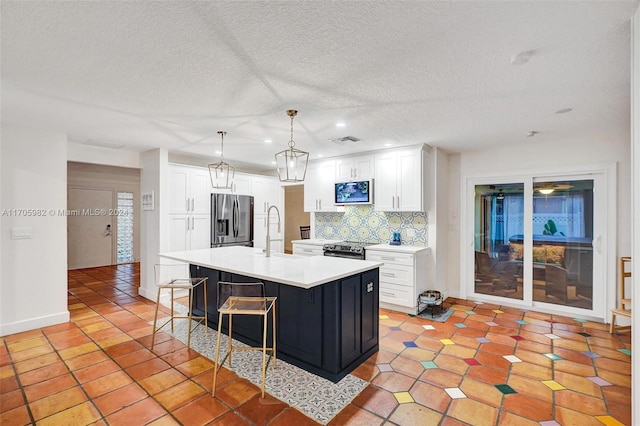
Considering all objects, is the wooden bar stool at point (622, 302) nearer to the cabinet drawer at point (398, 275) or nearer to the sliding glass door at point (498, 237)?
the sliding glass door at point (498, 237)

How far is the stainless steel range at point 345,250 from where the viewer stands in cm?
Result: 459

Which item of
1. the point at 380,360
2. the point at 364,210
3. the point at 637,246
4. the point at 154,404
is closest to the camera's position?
the point at 637,246

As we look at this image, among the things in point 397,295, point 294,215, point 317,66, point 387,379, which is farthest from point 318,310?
point 294,215

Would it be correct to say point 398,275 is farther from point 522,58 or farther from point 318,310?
point 522,58

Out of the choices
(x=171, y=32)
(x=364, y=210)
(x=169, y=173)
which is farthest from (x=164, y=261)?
(x=171, y=32)

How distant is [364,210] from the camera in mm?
5375

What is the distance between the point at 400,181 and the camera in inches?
181

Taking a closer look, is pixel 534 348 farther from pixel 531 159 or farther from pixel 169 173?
pixel 169 173

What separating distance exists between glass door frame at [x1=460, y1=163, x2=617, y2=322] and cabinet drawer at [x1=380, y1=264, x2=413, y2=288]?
4.41 ft

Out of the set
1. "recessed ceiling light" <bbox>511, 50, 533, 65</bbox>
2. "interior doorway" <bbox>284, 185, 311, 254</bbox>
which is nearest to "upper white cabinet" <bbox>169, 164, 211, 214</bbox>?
"recessed ceiling light" <bbox>511, 50, 533, 65</bbox>

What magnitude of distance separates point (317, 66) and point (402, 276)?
10.0 feet

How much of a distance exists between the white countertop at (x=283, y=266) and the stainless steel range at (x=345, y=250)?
139cm

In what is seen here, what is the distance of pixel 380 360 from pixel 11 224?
4.34 m

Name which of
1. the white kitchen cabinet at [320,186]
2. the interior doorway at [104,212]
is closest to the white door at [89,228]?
the interior doorway at [104,212]
